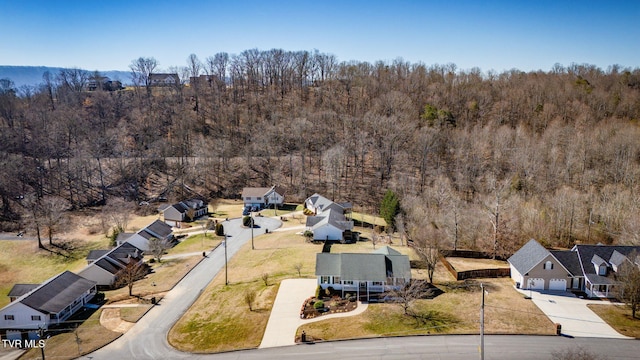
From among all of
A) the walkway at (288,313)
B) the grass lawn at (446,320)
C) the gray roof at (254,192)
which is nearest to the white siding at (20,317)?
the walkway at (288,313)

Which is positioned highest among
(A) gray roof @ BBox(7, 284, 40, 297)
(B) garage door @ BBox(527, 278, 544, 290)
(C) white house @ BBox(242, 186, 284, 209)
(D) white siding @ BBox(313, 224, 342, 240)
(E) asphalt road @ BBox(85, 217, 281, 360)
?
(C) white house @ BBox(242, 186, 284, 209)

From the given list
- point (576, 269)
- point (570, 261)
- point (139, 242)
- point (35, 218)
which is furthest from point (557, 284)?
point (35, 218)

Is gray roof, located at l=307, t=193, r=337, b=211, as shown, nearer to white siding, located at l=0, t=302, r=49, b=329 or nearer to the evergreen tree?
the evergreen tree

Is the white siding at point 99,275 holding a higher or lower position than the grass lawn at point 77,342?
higher

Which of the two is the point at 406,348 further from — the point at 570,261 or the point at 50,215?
the point at 50,215

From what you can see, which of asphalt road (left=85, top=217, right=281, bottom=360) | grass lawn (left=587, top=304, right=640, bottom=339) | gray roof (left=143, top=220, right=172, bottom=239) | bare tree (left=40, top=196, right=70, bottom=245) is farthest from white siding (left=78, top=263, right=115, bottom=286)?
grass lawn (left=587, top=304, right=640, bottom=339)

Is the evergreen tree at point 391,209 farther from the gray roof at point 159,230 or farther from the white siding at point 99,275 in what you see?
the white siding at point 99,275

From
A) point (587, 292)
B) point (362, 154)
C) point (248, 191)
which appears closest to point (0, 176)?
point (248, 191)

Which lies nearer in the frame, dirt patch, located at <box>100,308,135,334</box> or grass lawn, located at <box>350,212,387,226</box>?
dirt patch, located at <box>100,308,135,334</box>
